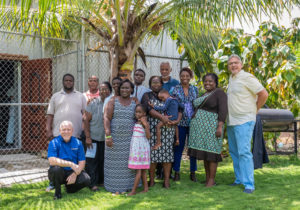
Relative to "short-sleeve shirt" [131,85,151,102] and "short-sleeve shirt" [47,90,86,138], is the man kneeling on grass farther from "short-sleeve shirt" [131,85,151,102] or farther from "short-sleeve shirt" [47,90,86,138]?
Answer: "short-sleeve shirt" [131,85,151,102]

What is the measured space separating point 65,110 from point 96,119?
1.65ft

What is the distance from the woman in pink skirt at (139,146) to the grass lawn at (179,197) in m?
0.34

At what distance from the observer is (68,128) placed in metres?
4.14

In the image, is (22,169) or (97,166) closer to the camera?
(97,166)

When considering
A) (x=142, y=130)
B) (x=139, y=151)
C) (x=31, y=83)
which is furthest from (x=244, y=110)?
(x=31, y=83)

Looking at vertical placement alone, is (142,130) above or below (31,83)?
Result: below

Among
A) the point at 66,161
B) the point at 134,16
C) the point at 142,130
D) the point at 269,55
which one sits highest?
the point at 134,16

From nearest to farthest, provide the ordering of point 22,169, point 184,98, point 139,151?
point 139,151
point 184,98
point 22,169

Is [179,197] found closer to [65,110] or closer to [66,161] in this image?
[66,161]

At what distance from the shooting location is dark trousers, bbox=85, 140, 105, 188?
4.63m

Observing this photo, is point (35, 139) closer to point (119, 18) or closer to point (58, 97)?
point (58, 97)

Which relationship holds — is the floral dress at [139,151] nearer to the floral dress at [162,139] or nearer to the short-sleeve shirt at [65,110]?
the floral dress at [162,139]

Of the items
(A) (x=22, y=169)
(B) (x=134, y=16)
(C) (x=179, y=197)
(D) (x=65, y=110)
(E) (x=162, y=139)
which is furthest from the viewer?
(A) (x=22, y=169)

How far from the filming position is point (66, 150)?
4.20 m
